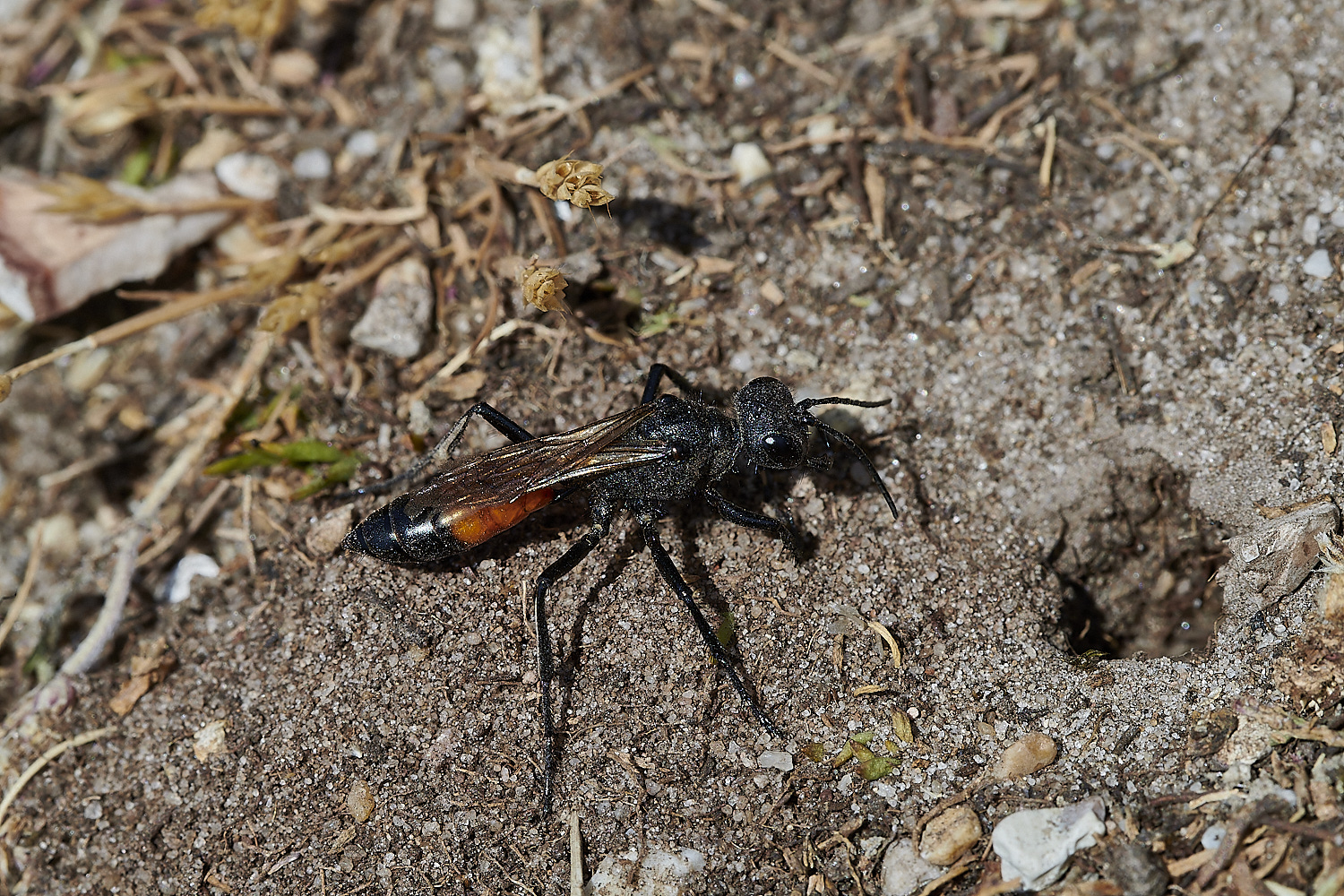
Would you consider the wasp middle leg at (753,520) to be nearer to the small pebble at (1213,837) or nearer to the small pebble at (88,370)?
the small pebble at (1213,837)

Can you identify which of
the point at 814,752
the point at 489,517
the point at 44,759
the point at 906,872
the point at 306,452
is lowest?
the point at 44,759

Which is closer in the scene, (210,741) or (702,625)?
(702,625)

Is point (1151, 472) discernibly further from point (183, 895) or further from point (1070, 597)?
point (183, 895)

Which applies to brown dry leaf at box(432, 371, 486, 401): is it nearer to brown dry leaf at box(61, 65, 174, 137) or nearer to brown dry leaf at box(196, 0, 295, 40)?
brown dry leaf at box(196, 0, 295, 40)

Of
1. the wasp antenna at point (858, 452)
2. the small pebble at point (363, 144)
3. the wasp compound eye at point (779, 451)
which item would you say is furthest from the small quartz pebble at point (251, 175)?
the wasp antenna at point (858, 452)

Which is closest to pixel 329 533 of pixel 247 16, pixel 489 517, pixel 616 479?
pixel 489 517

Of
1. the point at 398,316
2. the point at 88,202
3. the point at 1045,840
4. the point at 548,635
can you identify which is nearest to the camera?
the point at 1045,840

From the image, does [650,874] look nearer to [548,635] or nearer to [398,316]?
[548,635]
